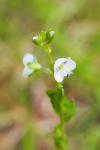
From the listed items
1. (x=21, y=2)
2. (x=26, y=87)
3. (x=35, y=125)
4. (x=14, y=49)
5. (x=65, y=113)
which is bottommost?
(x=65, y=113)

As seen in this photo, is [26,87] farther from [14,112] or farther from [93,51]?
[93,51]

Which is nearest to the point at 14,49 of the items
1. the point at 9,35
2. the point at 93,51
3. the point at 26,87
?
the point at 9,35

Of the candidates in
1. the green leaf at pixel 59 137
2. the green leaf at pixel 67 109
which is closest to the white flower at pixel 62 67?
the green leaf at pixel 67 109

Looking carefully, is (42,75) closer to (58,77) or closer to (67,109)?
(67,109)

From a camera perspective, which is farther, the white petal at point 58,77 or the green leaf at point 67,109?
the green leaf at point 67,109

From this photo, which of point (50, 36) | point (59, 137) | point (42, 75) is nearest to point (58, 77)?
point (50, 36)

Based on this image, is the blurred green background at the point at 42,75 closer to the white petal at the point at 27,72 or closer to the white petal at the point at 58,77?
the white petal at the point at 27,72

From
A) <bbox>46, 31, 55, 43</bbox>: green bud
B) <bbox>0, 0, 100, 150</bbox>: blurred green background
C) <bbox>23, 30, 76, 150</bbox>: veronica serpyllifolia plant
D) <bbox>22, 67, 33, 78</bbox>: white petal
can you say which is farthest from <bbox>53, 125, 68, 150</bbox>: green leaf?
<bbox>0, 0, 100, 150</bbox>: blurred green background
